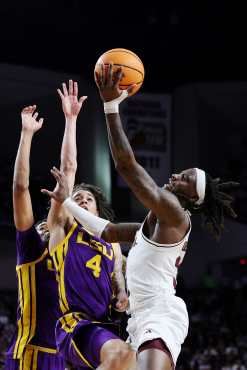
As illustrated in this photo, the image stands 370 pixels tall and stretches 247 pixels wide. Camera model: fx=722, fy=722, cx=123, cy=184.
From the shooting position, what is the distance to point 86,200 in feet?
17.0

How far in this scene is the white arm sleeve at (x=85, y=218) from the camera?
14.6 feet

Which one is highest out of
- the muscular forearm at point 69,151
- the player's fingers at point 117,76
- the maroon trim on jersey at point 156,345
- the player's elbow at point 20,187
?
the player's fingers at point 117,76

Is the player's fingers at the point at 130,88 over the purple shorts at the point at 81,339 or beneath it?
over

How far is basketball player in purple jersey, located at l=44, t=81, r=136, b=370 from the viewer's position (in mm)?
4242

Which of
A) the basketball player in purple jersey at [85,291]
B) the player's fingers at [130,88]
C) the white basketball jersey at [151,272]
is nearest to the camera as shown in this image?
the white basketball jersey at [151,272]

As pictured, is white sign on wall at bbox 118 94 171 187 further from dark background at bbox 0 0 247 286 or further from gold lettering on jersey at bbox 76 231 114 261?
gold lettering on jersey at bbox 76 231 114 261

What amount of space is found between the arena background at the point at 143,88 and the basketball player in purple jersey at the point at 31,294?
9243 millimetres

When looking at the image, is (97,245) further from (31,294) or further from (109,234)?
(31,294)

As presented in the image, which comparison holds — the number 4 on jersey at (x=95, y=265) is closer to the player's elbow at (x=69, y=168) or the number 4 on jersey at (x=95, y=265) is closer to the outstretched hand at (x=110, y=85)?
the player's elbow at (x=69, y=168)

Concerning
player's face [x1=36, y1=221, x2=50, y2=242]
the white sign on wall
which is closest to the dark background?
the white sign on wall

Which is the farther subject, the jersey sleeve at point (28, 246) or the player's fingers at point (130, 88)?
the jersey sleeve at point (28, 246)

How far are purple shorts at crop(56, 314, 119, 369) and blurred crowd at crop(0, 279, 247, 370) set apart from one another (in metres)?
4.10

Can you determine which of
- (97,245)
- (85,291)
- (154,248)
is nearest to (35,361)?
(85,291)

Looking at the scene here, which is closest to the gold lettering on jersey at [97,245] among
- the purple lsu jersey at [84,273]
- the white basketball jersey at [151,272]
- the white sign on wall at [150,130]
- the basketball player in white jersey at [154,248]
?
the purple lsu jersey at [84,273]
